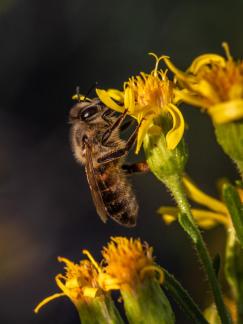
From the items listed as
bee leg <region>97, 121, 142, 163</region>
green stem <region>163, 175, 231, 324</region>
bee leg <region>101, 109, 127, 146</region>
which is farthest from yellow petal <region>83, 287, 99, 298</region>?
bee leg <region>101, 109, 127, 146</region>

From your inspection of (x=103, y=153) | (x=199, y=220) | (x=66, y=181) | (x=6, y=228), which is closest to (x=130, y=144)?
(x=103, y=153)

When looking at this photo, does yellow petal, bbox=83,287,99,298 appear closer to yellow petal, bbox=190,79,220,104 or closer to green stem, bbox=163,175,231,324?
green stem, bbox=163,175,231,324

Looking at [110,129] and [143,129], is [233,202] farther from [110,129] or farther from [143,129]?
[110,129]

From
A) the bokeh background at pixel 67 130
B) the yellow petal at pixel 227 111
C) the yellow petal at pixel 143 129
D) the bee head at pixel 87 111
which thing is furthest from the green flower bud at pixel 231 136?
the bokeh background at pixel 67 130

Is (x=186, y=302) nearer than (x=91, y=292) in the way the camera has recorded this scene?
A: Yes

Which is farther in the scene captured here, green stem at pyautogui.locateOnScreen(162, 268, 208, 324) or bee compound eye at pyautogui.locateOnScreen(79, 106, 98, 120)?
bee compound eye at pyautogui.locateOnScreen(79, 106, 98, 120)

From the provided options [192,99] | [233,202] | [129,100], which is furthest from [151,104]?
[233,202]
